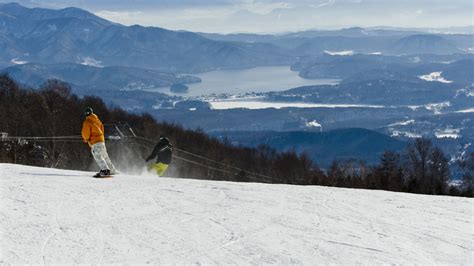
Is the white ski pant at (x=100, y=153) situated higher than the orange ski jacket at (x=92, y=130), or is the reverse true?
the orange ski jacket at (x=92, y=130)

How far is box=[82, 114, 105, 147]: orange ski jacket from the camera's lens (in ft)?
52.1

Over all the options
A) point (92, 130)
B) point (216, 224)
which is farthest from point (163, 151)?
point (216, 224)

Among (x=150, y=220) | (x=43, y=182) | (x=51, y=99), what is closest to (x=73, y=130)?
(x=51, y=99)

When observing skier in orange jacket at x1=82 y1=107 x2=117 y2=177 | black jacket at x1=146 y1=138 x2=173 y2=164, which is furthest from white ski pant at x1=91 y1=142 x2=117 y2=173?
black jacket at x1=146 y1=138 x2=173 y2=164

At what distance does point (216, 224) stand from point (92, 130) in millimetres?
6577

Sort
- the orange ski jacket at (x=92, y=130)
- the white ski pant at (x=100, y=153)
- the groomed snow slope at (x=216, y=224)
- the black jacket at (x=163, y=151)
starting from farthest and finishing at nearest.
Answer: the black jacket at (x=163, y=151)
the white ski pant at (x=100, y=153)
the orange ski jacket at (x=92, y=130)
the groomed snow slope at (x=216, y=224)

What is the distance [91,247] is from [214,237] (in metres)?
2.04

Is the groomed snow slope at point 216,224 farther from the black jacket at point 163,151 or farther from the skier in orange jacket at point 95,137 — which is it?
the black jacket at point 163,151

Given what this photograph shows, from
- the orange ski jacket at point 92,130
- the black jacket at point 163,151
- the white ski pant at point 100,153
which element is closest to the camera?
the orange ski jacket at point 92,130

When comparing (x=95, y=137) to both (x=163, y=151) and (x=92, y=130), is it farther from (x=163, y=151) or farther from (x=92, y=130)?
(x=163, y=151)

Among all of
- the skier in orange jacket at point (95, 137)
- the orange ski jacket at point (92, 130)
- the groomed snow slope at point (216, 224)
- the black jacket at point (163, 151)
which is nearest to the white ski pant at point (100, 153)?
the skier in orange jacket at point (95, 137)

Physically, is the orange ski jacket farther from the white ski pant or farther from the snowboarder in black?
the snowboarder in black

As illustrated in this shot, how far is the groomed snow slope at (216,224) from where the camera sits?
9.02 m

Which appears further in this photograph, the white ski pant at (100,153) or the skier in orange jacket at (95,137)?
the white ski pant at (100,153)
